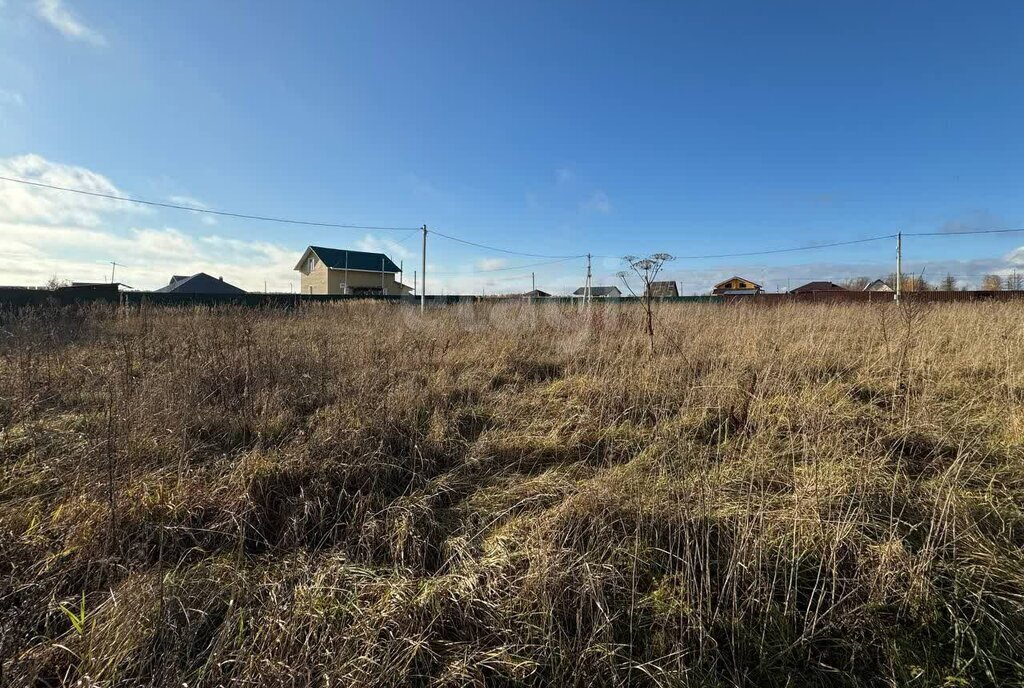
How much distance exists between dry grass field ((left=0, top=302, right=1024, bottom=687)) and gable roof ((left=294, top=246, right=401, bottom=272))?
33656 millimetres

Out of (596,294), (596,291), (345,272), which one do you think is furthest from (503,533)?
(596,291)

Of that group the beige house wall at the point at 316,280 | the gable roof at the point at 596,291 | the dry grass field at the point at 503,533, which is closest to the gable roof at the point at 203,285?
the beige house wall at the point at 316,280

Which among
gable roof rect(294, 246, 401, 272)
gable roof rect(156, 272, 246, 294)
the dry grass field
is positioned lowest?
the dry grass field

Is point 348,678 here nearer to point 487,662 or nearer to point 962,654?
point 487,662

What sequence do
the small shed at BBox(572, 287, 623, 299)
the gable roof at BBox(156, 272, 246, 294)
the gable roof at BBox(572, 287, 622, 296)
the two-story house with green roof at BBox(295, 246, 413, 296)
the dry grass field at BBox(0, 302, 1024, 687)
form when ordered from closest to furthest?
the dry grass field at BBox(0, 302, 1024, 687) → the small shed at BBox(572, 287, 623, 299) → the gable roof at BBox(572, 287, 622, 296) → the gable roof at BBox(156, 272, 246, 294) → the two-story house with green roof at BBox(295, 246, 413, 296)

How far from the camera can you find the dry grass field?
1.45m

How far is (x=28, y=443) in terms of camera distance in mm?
2924

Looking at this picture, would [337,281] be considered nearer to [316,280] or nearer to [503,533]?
[316,280]

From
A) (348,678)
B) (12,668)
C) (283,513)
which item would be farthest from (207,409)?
(348,678)

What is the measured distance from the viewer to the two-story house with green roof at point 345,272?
35312mm

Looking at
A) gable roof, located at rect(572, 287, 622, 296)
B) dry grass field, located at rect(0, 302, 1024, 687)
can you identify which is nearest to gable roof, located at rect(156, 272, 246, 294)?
gable roof, located at rect(572, 287, 622, 296)

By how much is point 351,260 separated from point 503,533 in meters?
38.0

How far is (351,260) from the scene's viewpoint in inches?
1430

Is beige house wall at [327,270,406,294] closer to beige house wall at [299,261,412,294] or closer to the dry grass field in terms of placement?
beige house wall at [299,261,412,294]
